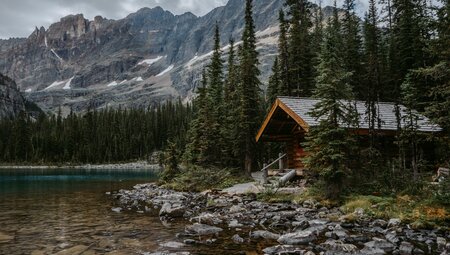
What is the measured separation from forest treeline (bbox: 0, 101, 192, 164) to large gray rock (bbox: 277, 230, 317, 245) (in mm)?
100929

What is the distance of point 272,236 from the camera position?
1263 centimetres

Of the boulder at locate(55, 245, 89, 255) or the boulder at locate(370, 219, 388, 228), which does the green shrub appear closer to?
the boulder at locate(370, 219, 388, 228)

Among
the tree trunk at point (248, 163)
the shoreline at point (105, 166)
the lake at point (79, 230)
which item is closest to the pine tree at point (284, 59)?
the tree trunk at point (248, 163)

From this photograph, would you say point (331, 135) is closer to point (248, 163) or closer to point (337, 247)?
point (337, 247)

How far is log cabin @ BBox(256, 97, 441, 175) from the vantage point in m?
20.6

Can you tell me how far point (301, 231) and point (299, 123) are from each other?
8.65 m

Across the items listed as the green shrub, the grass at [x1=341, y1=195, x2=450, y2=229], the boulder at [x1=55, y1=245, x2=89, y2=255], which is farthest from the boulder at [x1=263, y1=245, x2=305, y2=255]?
the green shrub

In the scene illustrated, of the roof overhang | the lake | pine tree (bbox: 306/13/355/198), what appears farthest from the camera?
the roof overhang

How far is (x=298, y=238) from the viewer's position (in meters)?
11.8

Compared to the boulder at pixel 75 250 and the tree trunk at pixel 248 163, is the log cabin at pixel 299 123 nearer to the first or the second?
the tree trunk at pixel 248 163

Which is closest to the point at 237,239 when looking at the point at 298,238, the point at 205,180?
the point at 298,238

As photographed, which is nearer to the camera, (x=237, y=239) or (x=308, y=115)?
(x=237, y=239)

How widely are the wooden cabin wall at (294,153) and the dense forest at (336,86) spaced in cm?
361

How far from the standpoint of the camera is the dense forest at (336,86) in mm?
17172
